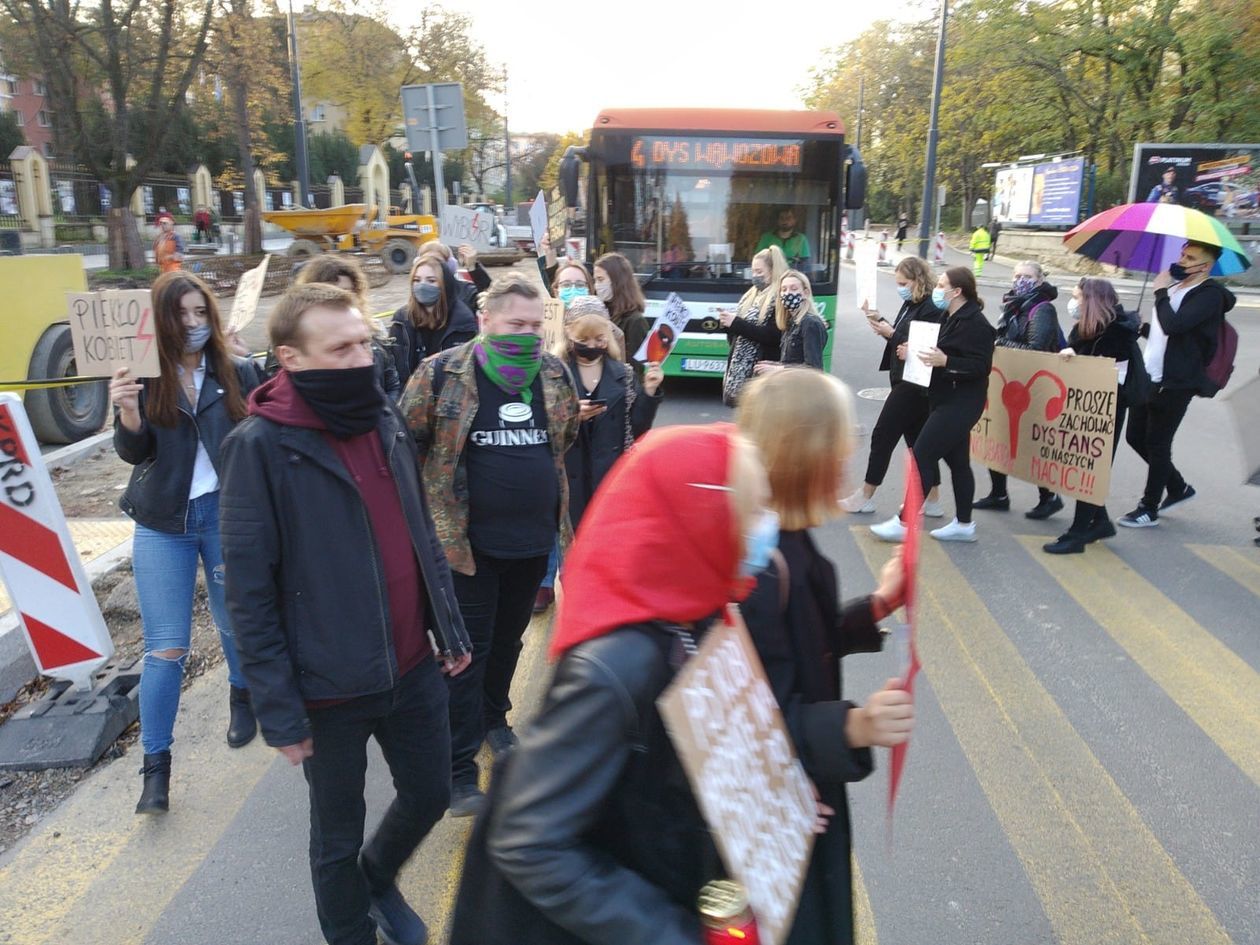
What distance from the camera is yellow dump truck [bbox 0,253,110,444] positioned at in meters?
8.41

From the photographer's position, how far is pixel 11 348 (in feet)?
27.6

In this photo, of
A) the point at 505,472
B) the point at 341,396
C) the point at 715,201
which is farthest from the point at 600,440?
the point at 715,201

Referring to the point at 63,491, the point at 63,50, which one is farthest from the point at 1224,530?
the point at 63,50

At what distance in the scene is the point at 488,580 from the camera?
3.55 meters

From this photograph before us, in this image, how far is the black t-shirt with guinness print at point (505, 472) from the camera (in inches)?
135

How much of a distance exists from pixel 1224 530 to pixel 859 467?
8.96 feet

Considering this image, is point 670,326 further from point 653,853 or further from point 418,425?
point 653,853

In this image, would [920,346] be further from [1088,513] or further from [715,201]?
[715,201]

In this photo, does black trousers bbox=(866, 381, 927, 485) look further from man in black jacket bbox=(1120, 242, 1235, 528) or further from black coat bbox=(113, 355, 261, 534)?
black coat bbox=(113, 355, 261, 534)

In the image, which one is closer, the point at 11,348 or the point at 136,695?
the point at 136,695

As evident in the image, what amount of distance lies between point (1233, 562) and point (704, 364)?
19.2 ft

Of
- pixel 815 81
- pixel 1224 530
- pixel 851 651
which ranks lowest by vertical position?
pixel 1224 530

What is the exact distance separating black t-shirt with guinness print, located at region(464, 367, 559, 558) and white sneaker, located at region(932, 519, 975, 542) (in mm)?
3922

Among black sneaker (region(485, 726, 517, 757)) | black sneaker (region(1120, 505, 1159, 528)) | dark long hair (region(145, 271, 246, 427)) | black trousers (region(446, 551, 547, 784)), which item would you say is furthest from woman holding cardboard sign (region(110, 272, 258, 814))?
black sneaker (region(1120, 505, 1159, 528))
